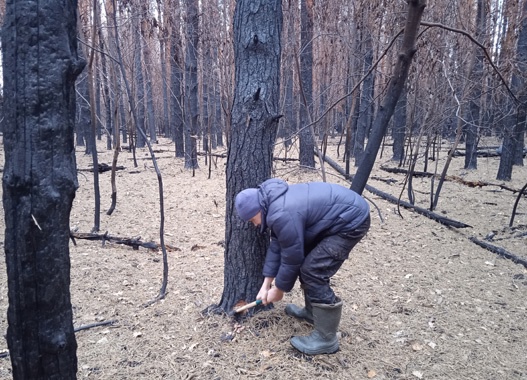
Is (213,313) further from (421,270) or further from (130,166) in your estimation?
(130,166)

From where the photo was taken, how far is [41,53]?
153 cm

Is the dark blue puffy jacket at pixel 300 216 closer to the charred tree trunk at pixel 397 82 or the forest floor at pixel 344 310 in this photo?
the charred tree trunk at pixel 397 82

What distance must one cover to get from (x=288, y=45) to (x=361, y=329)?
7.13 meters

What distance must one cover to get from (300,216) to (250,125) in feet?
2.94

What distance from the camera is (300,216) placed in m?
2.40

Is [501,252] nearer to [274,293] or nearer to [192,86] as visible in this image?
[274,293]

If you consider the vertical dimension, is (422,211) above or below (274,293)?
below

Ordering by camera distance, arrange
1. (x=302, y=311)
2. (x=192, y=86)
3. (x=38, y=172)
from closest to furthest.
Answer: (x=38, y=172) → (x=302, y=311) → (x=192, y=86)

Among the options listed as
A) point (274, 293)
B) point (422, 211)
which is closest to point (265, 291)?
point (274, 293)

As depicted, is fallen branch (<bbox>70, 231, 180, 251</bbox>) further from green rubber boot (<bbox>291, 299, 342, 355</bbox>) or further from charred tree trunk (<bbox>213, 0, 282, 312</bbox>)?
green rubber boot (<bbox>291, 299, 342, 355</bbox>)

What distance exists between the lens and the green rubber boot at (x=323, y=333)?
259cm

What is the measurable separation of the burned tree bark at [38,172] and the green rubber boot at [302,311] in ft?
5.87

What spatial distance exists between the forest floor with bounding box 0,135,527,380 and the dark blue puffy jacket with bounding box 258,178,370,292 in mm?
733

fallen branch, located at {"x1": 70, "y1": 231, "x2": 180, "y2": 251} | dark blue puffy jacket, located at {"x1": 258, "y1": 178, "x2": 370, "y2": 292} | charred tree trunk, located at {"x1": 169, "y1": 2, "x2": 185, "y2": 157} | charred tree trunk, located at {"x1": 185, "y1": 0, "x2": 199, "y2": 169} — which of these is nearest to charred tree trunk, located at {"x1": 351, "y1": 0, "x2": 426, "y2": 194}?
dark blue puffy jacket, located at {"x1": 258, "y1": 178, "x2": 370, "y2": 292}
